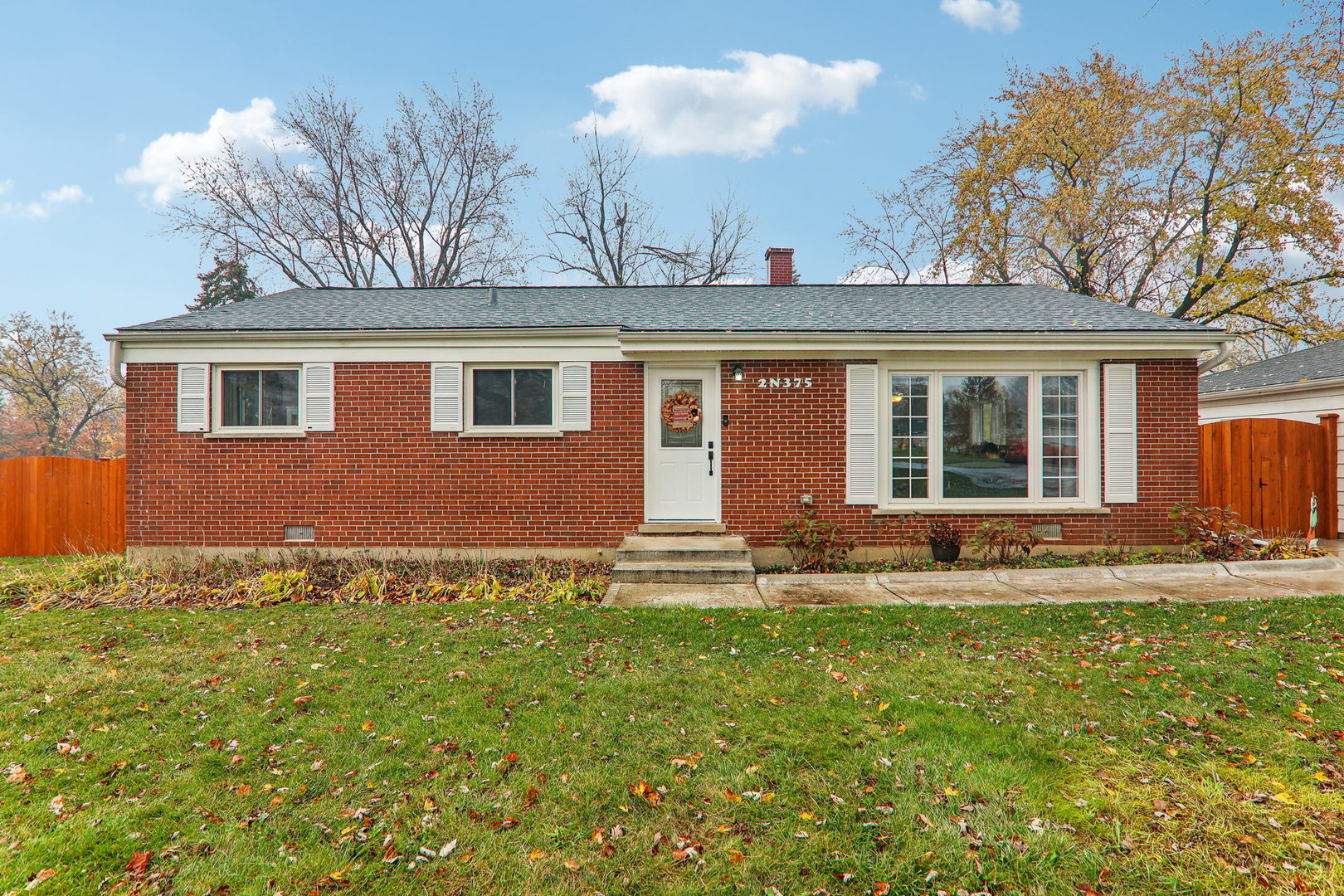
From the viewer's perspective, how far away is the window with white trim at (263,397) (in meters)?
8.20

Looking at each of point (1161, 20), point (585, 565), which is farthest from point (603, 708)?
point (1161, 20)

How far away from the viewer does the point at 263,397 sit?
27.0 feet

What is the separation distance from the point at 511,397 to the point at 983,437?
6094mm

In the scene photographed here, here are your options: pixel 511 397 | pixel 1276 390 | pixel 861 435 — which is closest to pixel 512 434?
pixel 511 397

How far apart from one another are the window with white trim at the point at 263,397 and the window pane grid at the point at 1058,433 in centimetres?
956

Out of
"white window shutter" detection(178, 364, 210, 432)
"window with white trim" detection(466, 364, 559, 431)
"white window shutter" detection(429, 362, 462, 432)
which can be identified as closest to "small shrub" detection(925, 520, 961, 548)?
"window with white trim" detection(466, 364, 559, 431)

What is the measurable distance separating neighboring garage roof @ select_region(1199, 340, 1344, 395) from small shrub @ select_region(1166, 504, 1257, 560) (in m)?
4.04

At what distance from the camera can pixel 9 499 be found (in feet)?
32.9

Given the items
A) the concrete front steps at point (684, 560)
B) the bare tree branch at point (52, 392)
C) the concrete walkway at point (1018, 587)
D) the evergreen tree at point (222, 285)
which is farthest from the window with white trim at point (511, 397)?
the bare tree branch at point (52, 392)

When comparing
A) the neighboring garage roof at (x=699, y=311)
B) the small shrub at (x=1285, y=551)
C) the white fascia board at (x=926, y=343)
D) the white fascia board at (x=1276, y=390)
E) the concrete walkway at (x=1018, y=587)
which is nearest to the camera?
the concrete walkway at (x=1018, y=587)

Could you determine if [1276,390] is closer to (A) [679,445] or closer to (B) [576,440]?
(A) [679,445]

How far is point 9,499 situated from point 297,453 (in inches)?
237

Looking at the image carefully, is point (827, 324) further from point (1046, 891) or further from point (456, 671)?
point (1046, 891)

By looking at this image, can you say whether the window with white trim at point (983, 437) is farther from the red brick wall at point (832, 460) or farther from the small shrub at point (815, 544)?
the small shrub at point (815, 544)
